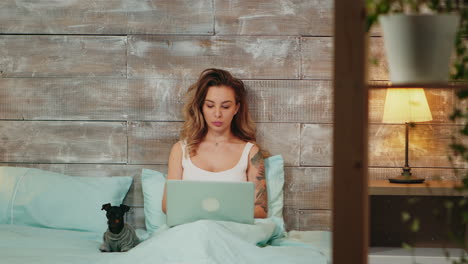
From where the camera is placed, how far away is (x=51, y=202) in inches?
111

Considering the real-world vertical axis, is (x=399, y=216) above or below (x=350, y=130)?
below

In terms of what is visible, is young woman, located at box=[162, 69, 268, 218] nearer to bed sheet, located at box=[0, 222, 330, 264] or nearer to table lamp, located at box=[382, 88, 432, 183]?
bed sheet, located at box=[0, 222, 330, 264]

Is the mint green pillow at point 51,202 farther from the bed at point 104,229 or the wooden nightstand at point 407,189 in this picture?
the wooden nightstand at point 407,189

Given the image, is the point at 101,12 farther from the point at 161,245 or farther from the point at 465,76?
the point at 465,76

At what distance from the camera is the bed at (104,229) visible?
2146 millimetres

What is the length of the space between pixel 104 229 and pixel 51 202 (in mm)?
297

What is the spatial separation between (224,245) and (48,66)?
1.52 metres

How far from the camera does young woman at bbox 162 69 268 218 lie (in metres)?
2.82

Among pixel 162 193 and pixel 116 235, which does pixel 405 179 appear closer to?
pixel 162 193

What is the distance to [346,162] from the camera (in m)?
1.08

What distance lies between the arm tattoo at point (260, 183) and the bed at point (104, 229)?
7 cm

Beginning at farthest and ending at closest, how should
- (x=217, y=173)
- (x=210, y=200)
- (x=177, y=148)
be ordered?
(x=177, y=148), (x=217, y=173), (x=210, y=200)

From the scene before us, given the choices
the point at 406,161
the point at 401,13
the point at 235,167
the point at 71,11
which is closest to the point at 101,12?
the point at 71,11

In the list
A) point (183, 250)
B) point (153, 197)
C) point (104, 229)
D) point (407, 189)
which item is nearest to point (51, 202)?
point (104, 229)
